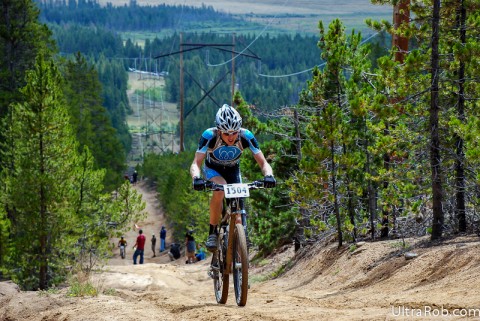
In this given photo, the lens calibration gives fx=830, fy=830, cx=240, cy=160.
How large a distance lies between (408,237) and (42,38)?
1570 inches

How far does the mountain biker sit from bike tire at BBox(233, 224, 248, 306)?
55cm

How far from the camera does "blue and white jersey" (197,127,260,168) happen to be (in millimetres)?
9883

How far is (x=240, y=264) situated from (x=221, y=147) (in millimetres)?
1414

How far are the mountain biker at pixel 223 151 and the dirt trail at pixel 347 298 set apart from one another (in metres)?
1.48

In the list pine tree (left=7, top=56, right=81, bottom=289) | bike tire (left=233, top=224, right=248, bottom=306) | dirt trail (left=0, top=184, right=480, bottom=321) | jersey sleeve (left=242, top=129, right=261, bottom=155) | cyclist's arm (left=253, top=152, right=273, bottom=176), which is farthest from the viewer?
pine tree (left=7, top=56, right=81, bottom=289)

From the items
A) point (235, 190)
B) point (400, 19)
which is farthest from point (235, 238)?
point (400, 19)

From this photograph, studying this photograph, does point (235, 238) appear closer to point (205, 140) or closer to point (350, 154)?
point (205, 140)

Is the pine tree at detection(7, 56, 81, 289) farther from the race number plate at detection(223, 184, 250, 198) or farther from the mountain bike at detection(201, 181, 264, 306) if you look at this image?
the race number plate at detection(223, 184, 250, 198)

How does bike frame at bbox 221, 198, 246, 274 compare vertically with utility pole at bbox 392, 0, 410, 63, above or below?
below

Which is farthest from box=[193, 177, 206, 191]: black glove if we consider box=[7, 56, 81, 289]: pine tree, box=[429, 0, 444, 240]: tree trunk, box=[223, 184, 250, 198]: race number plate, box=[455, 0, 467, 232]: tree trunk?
box=[7, 56, 81, 289]: pine tree

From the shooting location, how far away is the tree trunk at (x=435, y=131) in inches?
531

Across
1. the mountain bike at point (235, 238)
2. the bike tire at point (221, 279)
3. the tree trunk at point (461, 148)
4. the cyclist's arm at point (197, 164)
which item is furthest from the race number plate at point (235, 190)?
the tree trunk at point (461, 148)

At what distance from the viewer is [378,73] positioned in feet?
48.1

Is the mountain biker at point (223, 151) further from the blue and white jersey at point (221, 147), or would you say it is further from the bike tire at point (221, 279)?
the bike tire at point (221, 279)
